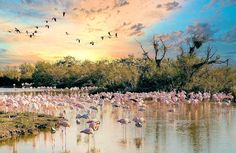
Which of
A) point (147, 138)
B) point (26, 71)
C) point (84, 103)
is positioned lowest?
point (147, 138)

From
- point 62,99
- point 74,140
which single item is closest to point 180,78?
point 62,99

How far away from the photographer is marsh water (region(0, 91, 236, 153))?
52.6 feet

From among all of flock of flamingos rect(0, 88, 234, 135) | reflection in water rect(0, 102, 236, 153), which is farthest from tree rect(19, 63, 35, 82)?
reflection in water rect(0, 102, 236, 153)

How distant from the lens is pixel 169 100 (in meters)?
32.9

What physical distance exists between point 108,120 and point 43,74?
63.0 meters

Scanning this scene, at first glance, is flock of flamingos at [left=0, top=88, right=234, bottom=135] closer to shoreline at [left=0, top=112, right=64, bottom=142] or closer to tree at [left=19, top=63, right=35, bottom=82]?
shoreline at [left=0, top=112, right=64, bottom=142]

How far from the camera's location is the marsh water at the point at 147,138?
16047 mm

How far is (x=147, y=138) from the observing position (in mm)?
18047

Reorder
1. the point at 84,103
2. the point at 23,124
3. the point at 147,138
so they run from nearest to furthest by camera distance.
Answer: the point at 147,138 < the point at 23,124 < the point at 84,103

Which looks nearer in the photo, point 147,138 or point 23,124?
point 147,138

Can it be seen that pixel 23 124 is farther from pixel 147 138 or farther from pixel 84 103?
pixel 84 103

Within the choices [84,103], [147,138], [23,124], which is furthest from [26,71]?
[147,138]

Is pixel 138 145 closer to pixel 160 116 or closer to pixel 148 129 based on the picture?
pixel 148 129

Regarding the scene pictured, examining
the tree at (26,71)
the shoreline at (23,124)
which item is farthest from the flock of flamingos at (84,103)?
the tree at (26,71)
